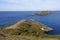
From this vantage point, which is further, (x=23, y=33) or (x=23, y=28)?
(x=23, y=28)

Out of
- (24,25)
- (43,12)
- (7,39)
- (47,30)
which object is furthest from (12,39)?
(43,12)

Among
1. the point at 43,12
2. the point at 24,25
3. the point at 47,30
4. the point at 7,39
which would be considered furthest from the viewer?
the point at 43,12

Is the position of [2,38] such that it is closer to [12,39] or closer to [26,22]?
[12,39]

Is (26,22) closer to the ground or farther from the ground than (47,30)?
farther from the ground

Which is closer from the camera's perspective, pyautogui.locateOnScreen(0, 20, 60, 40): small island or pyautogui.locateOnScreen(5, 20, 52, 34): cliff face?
pyautogui.locateOnScreen(0, 20, 60, 40): small island

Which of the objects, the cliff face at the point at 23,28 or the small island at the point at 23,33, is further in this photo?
the cliff face at the point at 23,28

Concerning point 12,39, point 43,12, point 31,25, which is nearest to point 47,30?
point 31,25

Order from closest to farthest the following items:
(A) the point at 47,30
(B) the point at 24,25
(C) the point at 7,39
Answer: (C) the point at 7,39, (B) the point at 24,25, (A) the point at 47,30

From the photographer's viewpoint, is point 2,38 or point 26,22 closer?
point 2,38

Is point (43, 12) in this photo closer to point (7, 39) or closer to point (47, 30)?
point (47, 30)
